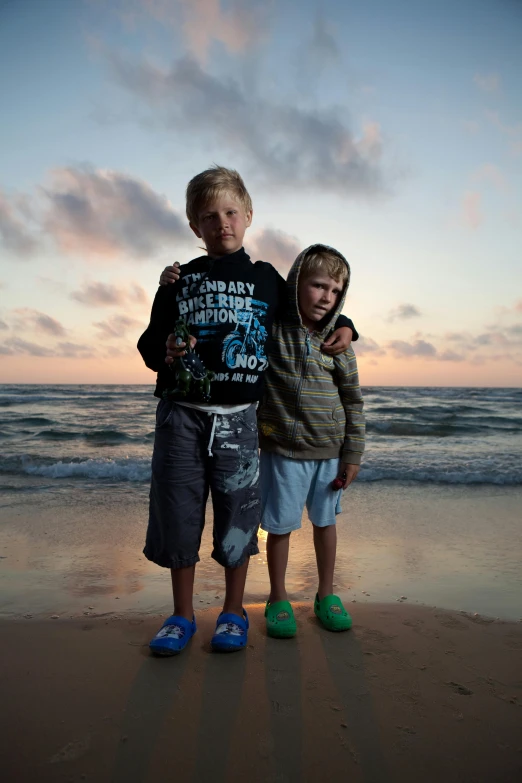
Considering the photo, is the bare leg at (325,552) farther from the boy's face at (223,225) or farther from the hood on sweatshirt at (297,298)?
the boy's face at (223,225)

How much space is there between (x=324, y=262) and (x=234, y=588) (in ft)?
5.38

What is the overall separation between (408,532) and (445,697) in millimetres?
2508

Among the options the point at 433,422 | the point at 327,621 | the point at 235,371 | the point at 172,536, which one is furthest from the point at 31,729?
the point at 433,422

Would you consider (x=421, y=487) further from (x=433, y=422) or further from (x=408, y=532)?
(x=433, y=422)

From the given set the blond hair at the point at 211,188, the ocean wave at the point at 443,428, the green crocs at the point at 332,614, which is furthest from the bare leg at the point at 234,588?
the ocean wave at the point at 443,428

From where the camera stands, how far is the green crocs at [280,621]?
2314mm

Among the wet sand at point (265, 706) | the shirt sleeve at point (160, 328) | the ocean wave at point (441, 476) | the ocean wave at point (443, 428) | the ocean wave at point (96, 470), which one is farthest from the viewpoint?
the ocean wave at point (443, 428)

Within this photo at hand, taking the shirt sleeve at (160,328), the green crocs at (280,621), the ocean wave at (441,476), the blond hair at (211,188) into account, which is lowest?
the ocean wave at (441,476)

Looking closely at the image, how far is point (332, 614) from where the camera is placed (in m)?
2.43

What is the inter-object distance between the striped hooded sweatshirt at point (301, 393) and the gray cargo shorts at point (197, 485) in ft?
0.96

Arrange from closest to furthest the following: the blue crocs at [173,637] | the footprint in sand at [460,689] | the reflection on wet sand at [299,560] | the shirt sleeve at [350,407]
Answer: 1. the footprint in sand at [460,689]
2. the blue crocs at [173,637]
3. the shirt sleeve at [350,407]
4. the reflection on wet sand at [299,560]

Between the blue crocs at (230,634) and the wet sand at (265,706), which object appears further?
the blue crocs at (230,634)

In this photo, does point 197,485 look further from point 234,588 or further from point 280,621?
point 280,621

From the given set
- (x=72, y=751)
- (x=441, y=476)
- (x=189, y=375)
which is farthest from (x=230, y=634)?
(x=441, y=476)
